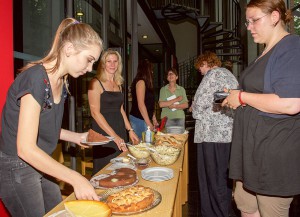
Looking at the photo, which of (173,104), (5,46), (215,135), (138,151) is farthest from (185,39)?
(5,46)

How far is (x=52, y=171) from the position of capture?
3.60 ft

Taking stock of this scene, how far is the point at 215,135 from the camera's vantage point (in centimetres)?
260

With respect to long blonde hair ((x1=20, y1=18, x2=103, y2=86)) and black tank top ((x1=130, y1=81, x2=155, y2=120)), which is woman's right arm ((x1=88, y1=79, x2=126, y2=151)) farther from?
long blonde hair ((x1=20, y1=18, x2=103, y2=86))

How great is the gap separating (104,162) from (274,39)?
1.81 metres

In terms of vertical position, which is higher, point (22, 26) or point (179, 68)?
point (179, 68)

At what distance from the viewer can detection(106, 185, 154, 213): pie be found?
3.66ft

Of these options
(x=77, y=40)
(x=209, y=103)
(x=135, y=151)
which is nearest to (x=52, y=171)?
(x=77, y=40)

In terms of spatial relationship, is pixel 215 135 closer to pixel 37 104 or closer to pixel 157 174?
pixel 157 174

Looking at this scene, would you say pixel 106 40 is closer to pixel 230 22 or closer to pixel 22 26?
pixel 22 26

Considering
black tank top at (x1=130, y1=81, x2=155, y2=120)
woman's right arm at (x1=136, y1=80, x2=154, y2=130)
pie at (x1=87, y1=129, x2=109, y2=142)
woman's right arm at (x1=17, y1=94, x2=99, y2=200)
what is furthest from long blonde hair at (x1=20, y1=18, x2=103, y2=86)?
black tank top at (x1=130, y1=81, x2=155, y2=120)

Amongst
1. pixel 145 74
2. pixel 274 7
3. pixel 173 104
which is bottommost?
pixel 173 104

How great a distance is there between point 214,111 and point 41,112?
5.66 ft

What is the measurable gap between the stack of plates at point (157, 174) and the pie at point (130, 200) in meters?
0.33

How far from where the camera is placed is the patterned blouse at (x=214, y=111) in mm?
2600
